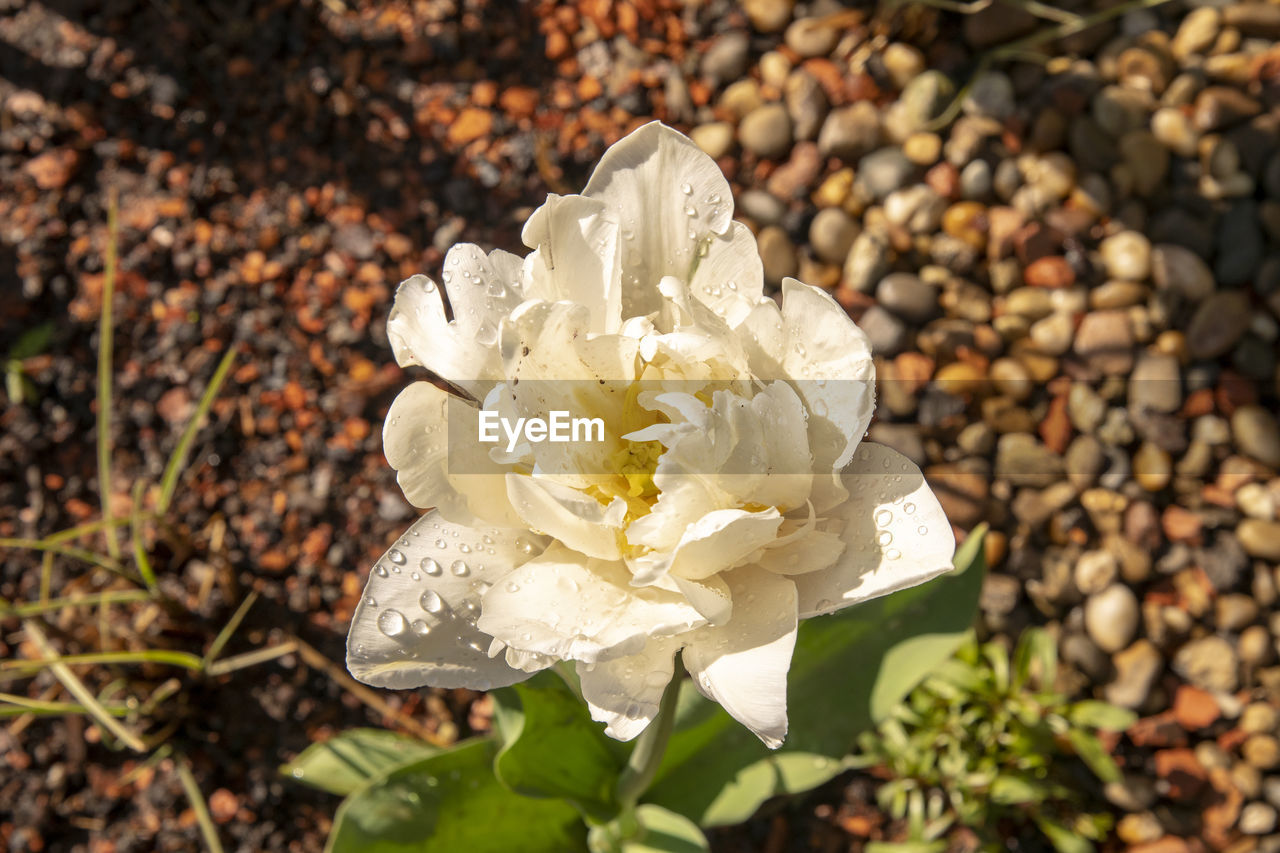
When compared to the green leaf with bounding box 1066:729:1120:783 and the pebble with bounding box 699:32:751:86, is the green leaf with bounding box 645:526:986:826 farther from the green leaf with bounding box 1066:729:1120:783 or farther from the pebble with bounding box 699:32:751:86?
the pebble with bounding box 699:32:751:86

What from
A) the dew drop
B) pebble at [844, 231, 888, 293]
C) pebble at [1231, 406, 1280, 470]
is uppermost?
the dew drop

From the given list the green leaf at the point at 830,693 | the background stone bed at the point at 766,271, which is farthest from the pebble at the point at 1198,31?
the green leaf at the point at 830,693

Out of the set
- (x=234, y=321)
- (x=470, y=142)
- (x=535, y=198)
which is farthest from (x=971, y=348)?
(x=234, y=321)

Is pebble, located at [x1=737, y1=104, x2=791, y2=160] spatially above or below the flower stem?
above

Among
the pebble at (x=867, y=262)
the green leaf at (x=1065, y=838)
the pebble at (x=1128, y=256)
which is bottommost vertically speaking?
the green leaf at (x=1065, y=838)

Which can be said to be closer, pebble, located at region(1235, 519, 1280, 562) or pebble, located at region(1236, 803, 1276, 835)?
pebble, located at region(1236, 803, 1276, 835)

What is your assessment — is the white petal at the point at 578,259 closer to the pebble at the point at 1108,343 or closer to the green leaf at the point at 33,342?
the pebble at the point at 1108,343

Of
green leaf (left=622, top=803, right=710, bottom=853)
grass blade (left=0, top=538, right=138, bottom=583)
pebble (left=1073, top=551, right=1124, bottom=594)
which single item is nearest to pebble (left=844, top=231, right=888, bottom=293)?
pebble (left=1073, top=551, right=1124, bottom=594)
